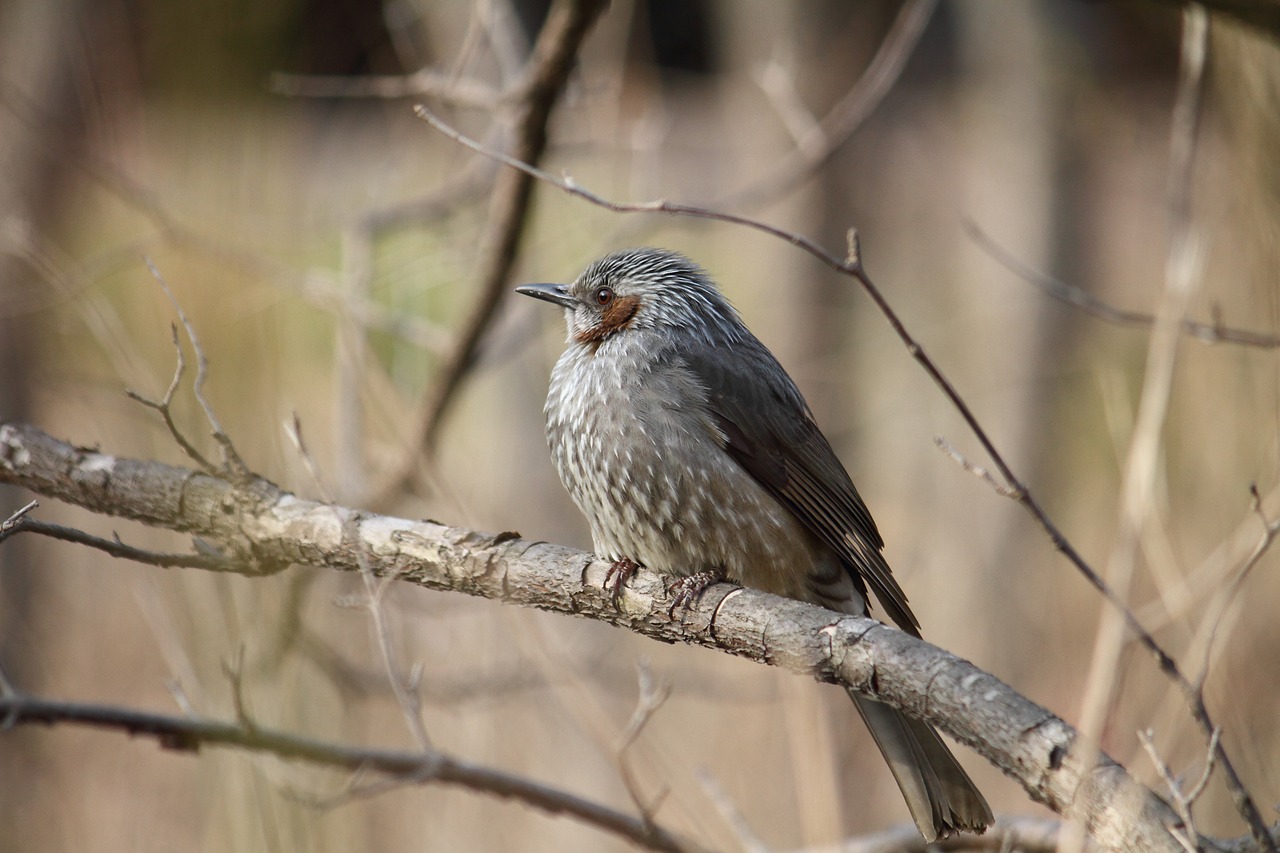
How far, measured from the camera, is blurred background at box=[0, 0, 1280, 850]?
3793mm

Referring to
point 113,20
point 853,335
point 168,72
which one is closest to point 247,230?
point 168,72

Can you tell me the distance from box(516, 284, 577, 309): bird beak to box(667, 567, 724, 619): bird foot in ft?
4.32

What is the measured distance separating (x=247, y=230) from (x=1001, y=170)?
240 inches

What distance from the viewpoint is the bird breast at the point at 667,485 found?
3527 mm

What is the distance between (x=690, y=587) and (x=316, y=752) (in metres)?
1.13

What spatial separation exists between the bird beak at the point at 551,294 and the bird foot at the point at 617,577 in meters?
1.24

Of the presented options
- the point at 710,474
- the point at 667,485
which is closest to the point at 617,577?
the point at 667,485

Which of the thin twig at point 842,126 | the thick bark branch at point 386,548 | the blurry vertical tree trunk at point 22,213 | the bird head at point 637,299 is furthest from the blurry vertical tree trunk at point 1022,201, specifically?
the blurry vertical tree trunk at point 22,213

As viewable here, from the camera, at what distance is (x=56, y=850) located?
6.52 metres

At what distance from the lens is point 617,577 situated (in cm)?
320

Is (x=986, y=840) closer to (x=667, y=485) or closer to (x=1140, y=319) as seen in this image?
(x=667, y=485)

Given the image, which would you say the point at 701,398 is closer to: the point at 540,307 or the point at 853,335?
the point at 540,307

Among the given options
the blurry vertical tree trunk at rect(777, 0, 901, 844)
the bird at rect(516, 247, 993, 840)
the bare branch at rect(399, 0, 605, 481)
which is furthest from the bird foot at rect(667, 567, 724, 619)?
the blurry vertical tree trunk at rect(777, 0, 901, 844)

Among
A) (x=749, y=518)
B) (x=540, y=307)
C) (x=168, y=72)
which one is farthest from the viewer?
(x=540, y=307)
